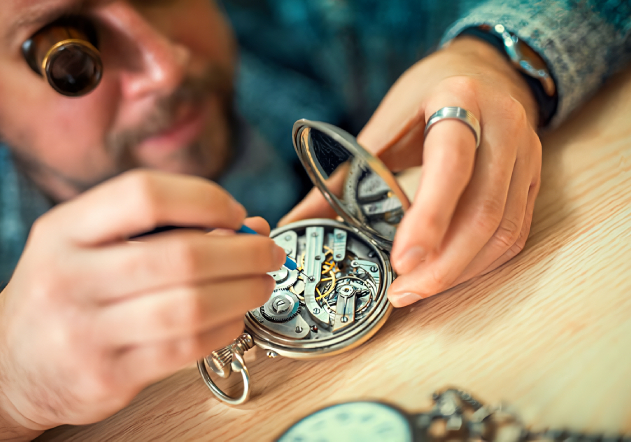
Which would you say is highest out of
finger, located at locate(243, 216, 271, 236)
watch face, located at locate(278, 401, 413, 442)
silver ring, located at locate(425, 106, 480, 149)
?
silver ring, located at locate(425, 106, 480, 149)

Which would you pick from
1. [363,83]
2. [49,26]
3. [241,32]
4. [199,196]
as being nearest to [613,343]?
[199,196]

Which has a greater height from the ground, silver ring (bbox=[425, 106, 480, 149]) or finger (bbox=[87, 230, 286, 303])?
silver ring (bbox=[425, 106, 480, 149])

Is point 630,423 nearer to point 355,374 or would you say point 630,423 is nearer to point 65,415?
point 355,374

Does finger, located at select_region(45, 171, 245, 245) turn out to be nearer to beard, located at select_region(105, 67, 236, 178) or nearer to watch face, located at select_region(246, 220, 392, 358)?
watch face, located at select_region(246, 220, 392, 358)

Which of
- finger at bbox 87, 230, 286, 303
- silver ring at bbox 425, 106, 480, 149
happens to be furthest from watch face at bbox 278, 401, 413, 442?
silver ring at bbox 425, 106, 480, 149

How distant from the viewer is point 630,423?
1.75 ft

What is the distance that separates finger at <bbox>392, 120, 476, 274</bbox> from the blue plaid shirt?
2.77ft

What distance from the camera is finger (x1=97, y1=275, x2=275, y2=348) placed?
1.68ft

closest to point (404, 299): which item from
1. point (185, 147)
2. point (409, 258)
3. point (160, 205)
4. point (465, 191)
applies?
point (409, 258)

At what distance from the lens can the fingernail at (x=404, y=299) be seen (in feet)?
2.38

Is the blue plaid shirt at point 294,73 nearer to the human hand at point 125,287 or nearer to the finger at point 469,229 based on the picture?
the finger at point 469,229

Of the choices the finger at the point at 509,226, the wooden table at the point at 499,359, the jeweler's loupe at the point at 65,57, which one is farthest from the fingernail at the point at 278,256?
the jeweler's loupe at the point at 65,57

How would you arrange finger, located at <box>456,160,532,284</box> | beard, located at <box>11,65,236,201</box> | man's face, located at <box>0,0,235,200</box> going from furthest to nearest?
1. beard, located at <box>11,65,236,201</box>
2. man's face, located at <box>0,0,235,200</box>
3. finger, located at <box>456,160,532,284</box>

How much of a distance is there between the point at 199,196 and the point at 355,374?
1.29 feet
